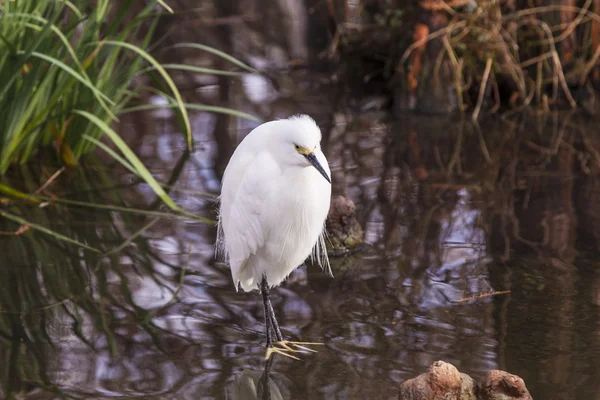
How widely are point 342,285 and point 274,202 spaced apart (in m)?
0.79

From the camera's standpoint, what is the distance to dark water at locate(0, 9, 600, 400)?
8.65ft

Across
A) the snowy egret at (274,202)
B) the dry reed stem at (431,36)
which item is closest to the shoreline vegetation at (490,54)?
the dry reed stem at (431,36)

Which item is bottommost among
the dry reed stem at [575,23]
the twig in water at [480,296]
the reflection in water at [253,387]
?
the reflection in water at [253,387]

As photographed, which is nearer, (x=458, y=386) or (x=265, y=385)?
(x=458, y=386)

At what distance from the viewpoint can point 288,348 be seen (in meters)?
2.79

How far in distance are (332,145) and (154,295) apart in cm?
211

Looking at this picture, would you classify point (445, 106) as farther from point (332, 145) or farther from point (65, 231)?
point (65, 231)

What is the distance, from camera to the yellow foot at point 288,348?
277 cm

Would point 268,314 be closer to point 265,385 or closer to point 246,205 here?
point 265,385

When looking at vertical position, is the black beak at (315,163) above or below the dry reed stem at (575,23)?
below

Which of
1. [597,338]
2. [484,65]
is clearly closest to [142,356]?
[597,338]

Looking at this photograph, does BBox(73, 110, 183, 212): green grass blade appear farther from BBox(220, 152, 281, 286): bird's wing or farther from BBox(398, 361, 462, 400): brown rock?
BBox(398, 361, 462, 400): brown rock

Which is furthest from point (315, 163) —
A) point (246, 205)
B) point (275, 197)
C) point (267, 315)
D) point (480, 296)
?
point (480, 296)

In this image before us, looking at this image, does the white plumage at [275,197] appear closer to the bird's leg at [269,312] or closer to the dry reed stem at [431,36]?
the bird's leg at [269,312]
